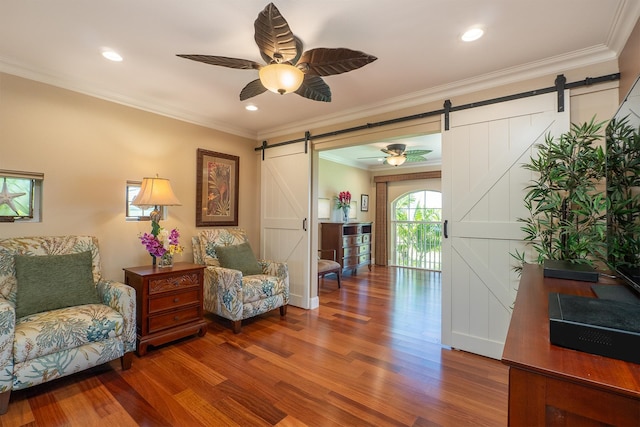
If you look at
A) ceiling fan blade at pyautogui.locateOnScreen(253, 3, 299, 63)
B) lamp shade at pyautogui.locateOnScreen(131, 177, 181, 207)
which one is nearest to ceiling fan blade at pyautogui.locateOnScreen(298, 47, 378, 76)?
ceiling fan blade at pyautogui.locateOnScreen(253, 3, 299, 63)

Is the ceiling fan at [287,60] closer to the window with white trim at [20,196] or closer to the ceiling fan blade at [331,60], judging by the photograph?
the ceiling fan blade at [331,60]

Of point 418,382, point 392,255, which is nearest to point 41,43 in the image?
point 418,382

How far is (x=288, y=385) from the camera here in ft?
6.82

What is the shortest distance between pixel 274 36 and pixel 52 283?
238 cm

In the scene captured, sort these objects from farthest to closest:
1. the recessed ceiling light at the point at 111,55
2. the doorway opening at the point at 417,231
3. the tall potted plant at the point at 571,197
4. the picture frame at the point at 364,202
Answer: the picture frame at the point at 364,202 < the doorway opening at the point at 417,231 < the recessed ceiling light at the point at 111,55 < the tall potted plant at the point at 571,197

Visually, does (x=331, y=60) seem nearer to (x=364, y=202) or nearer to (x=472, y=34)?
(x=472, y=34)

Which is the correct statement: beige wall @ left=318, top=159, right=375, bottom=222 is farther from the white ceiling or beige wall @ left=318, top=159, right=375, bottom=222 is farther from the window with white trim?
the window with white trim

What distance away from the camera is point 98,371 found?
2238mm

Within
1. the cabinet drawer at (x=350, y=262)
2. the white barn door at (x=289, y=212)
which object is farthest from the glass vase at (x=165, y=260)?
the cabinet drawer at (x=350, y=262)

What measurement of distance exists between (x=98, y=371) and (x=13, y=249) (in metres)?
1.13

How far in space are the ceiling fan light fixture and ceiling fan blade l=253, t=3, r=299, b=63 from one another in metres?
0.07

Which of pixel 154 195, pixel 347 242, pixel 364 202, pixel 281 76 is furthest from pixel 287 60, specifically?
pixel 364 202

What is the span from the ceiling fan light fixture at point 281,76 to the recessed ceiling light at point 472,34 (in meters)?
1.15

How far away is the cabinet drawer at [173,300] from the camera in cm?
259
